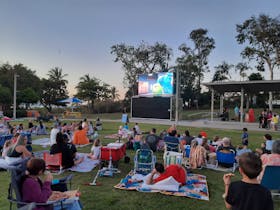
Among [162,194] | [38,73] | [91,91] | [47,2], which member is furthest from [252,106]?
[38,73]

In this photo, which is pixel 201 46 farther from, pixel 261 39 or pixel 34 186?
pixel 34 186

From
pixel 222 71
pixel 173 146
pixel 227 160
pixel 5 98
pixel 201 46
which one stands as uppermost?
pixel 201 46

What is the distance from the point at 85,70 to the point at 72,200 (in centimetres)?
4683

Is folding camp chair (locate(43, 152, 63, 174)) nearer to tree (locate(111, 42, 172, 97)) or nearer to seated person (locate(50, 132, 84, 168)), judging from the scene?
seated person (locate(50, 132, 84, 168))

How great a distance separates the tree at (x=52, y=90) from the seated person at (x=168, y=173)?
43349 mm

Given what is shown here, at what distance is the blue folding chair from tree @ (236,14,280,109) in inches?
1338

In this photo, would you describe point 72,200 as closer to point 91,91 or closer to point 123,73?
point 91,91

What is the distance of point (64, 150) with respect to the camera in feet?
21.6

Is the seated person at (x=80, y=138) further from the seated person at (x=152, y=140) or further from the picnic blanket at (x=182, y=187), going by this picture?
the picnic blanket at (x=182, y=187)

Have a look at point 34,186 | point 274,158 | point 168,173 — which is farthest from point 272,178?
point 34,186

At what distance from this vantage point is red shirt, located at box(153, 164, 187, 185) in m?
5.34

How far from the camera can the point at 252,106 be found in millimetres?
38312

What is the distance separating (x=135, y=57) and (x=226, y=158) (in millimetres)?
40477

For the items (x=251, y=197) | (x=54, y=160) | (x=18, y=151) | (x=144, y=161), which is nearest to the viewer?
(x=251, y=197)
